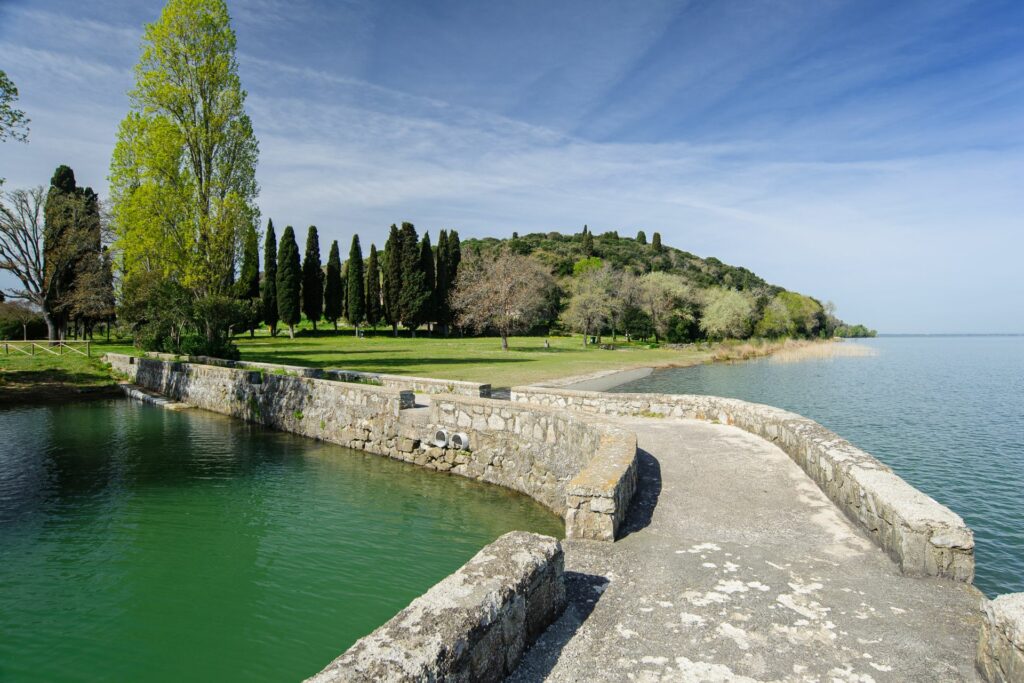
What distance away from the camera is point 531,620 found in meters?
3.67

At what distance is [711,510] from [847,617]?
2.29m

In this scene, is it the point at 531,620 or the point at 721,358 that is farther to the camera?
the point at 721,358

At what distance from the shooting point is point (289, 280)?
2189 inches

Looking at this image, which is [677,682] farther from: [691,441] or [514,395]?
[514,395]

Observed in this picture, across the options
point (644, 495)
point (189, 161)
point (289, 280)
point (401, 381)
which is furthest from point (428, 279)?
point (644, 495)

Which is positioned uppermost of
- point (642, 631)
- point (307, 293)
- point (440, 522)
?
point (307, 293)

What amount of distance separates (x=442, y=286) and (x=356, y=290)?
31.2 feet

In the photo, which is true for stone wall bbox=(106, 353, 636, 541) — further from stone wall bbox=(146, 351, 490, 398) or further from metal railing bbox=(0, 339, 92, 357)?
metal railing bbox=(0, 339, 92, 357)

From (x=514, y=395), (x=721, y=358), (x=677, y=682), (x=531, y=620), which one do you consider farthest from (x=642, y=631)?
(x=721, y=358)

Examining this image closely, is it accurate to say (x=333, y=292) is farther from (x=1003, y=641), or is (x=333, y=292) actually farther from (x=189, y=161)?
(x=1003, y=641)

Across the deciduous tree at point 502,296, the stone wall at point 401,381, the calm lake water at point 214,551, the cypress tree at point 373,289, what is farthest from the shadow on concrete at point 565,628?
the cypress tree at point 373,289

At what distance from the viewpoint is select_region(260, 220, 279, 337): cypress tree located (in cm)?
5559

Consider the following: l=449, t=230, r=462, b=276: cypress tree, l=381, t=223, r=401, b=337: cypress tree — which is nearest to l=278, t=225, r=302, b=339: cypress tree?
l=381, t=223, r=401, b=337: cypress tree

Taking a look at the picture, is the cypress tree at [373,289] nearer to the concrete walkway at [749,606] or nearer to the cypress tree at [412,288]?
the cypress tree at [412,288]
